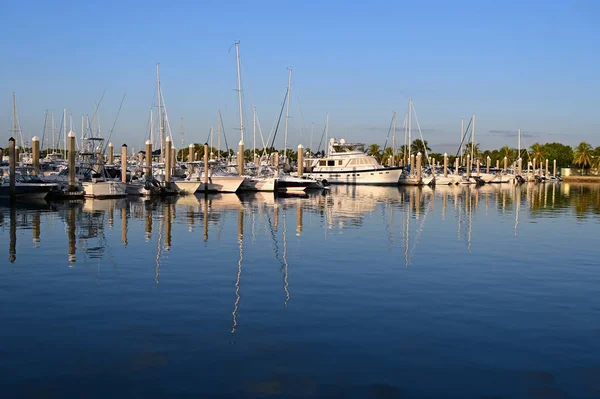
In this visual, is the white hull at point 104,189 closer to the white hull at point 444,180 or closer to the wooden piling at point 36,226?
the wooden piling at point 36,226

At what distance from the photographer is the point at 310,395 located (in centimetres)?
828

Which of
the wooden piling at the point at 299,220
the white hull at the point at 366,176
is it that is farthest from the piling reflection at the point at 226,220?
the white hull at the point at 366,176

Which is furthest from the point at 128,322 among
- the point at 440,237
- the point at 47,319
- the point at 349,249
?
the point at 440,237

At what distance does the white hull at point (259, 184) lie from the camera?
2472 inches

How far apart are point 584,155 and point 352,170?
92578 mm

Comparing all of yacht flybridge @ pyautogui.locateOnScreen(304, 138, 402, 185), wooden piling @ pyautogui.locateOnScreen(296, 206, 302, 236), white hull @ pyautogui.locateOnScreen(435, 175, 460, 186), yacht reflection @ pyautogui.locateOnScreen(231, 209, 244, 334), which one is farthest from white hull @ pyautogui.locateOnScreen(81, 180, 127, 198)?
white hull @ pyautogui.locateOnScreen(435, 175, 460, 186)

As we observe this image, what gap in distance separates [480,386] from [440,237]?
18.3 m

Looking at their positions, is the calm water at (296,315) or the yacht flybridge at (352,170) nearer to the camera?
the calm water at (296,315)

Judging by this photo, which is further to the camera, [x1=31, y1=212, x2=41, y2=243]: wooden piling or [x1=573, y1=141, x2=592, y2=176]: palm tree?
[x1=573, y1=141, x2=592, y2=176]: palm tree

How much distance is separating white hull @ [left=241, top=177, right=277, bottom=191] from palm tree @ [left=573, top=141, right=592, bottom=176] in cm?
11972

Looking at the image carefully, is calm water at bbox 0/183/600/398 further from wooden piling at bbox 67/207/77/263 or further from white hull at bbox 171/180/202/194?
white hull at bbox 171/180/202/194

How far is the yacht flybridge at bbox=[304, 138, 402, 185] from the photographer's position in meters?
90.2

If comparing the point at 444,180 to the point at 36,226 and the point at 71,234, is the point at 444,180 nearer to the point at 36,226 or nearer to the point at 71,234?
the point at 36,226

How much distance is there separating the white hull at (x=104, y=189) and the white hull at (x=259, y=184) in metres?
14.4
